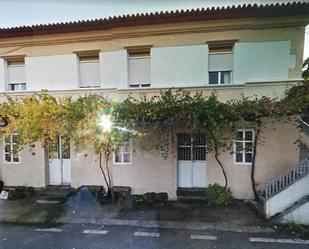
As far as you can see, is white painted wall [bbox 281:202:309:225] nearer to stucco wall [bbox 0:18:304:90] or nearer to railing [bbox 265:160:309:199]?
railing [bbox 265:160:309:199]

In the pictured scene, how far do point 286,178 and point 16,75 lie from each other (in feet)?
36.0

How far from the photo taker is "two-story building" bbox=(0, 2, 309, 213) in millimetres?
6656

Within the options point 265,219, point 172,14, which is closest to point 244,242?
point 265,219

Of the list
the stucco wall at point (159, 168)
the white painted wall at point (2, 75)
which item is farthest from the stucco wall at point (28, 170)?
the white painted wall at point (2, 75)

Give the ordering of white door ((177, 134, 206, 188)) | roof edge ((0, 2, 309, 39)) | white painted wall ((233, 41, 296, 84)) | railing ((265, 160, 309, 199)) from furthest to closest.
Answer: white door ((177, 134, 206, 188))
white painted wall ((233, 41, 296, 84))
roof edge ((0, 2, 309, 39))
railing ((265, 160, 309, 199))

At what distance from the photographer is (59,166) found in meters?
8.19

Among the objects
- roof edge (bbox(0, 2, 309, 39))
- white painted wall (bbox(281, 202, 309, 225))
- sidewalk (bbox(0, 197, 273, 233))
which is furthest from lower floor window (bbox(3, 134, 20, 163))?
white painted wall (bbox(281, 202, 309, 225))

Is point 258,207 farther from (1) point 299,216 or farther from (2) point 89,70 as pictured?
(2) point 89,70

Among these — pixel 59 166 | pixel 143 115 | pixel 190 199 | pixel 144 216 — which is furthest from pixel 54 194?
pixel 190 199

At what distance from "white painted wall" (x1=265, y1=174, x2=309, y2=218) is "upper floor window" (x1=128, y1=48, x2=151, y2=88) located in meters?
5.62

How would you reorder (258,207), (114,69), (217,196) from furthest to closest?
1. (114,69)
2. (217,196)
3. (258,207)

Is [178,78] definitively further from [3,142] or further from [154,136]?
[3,142]

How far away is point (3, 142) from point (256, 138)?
1013cm

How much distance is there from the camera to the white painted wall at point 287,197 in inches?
219
